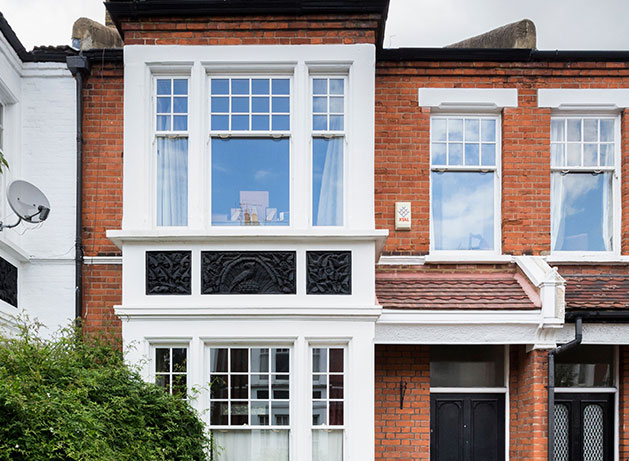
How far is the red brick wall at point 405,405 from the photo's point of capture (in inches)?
411

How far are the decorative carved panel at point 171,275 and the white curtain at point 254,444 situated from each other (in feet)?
5.48

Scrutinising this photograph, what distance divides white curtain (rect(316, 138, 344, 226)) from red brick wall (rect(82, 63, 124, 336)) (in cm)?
272

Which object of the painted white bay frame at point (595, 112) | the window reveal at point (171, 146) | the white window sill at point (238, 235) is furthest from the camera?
the painted white bay frame at point (595, 112)

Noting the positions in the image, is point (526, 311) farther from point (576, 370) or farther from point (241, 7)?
point (241, 7)

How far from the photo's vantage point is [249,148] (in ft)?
32.4

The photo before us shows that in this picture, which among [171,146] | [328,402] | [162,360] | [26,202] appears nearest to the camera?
[26,202]

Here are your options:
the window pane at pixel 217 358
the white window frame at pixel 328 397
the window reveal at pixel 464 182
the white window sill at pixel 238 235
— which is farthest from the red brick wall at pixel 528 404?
the window pane at pixel 217 358

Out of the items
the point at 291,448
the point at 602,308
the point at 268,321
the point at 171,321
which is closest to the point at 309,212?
the point at 268,321

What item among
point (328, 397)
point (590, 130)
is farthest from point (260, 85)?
point (590, 130)

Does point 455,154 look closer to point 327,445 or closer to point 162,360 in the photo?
point 327,445

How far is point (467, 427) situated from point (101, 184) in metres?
5.57

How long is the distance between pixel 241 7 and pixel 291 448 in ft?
16.7

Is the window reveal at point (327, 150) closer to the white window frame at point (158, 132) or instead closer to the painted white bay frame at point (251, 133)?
the painted white bay frame at point (251, 133)

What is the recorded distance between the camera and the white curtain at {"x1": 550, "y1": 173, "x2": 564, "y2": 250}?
11062 millimetres
